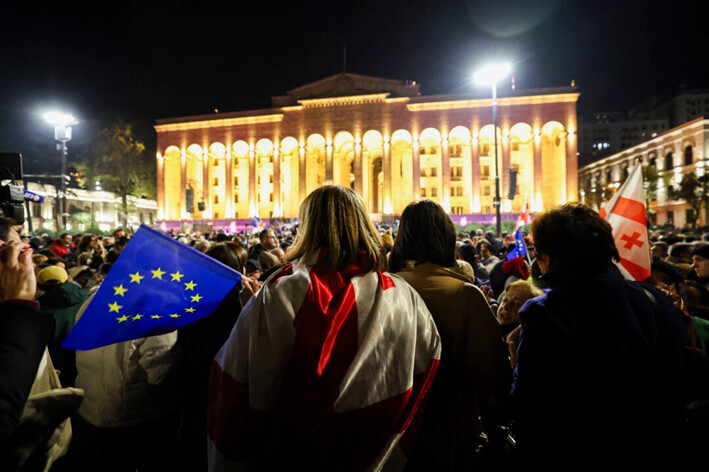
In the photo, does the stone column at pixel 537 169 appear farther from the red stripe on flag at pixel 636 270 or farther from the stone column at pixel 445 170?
the red stripe on flag at pixel 636 270

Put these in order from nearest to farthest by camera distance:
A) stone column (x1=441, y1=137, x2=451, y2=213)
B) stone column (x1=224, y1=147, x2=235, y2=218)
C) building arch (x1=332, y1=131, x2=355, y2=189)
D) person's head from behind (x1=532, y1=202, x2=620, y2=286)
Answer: person's head from behind (x1=532, y1=202, x2=620, y2=286)
stone column (x1=441, y1=137, x2=451, y2=213)
building arch (x1=332, y1=131, x2=355, y2=189)
stone column (x1=224, y1=147, x2=235, y2=218)

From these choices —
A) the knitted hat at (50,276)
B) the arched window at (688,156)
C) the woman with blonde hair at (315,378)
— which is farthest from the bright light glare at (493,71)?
the arched window at (688,156)

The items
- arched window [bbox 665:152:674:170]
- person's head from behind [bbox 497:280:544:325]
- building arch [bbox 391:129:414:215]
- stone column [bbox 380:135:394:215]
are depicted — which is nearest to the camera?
person's head from behind [bbox 497:280:544:325]

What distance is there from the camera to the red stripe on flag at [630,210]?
10.8 ft

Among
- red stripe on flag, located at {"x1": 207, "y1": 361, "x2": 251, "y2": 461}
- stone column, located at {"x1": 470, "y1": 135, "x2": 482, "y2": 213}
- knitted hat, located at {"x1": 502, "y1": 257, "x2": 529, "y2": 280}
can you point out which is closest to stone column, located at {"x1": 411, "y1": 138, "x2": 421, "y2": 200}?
stone column, located at {"x1": 470, "y1": 135, "x2": 482, "y2": 213}

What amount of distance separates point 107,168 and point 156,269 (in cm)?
5216

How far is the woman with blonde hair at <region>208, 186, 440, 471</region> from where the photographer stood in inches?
57.9

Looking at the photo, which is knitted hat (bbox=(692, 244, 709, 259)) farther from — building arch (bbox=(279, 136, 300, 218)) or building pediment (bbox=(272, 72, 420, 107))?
building arch (bbox=(279, 136, 300, 218))

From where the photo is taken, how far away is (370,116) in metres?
44.8

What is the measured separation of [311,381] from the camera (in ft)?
4.84

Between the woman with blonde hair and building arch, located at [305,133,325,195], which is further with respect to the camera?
building arch, located at [305,133,325,195]

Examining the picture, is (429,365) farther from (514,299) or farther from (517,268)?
(517,268)

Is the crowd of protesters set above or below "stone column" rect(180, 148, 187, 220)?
below

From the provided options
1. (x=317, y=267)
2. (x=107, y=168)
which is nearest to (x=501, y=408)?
(x=317, y=267)
